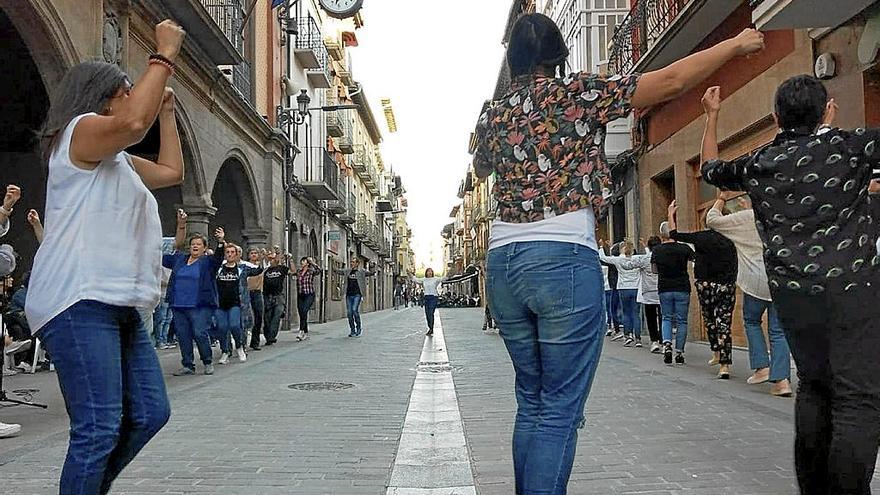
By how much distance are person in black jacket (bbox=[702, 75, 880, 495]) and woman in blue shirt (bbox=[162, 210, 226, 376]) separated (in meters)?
7.63

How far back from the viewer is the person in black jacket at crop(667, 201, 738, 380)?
842 cm

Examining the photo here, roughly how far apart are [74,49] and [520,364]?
9.28m

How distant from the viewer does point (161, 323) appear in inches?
557

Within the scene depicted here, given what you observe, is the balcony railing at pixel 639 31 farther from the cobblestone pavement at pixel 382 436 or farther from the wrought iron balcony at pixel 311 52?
the wrought iron balcony at pixel 311 52

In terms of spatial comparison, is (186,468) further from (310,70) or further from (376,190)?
(376,190)

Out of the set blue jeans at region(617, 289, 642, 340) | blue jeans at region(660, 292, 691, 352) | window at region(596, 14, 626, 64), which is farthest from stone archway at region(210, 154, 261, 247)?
blue jeans at region(660, 292, 691, 352)

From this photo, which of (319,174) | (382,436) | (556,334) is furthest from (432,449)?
(319,174)

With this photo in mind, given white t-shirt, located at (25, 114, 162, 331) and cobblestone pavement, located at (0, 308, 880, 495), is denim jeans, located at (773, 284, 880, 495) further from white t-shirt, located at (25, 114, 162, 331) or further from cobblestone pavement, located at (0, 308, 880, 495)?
white t-shirt, located at (25, 114, 162, 331)

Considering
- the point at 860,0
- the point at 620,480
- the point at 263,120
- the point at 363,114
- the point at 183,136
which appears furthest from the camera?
the point at 363,114

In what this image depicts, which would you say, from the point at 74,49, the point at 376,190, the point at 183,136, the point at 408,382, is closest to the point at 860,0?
the point at 408,382

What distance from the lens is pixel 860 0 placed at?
27.7ft

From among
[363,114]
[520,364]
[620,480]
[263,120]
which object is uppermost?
[363,114]

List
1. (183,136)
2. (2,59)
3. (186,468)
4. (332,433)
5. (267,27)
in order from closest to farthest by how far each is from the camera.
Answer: (186,468)
(332,433)
(2,59)
(183,136)
(267,27)

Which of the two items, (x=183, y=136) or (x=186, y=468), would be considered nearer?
(x=186, y=468)
